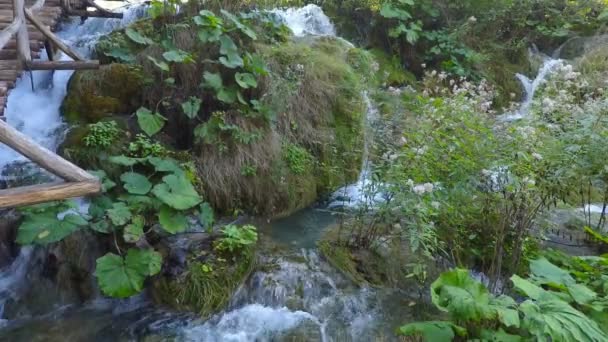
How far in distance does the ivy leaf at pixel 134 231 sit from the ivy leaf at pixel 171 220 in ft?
0.56

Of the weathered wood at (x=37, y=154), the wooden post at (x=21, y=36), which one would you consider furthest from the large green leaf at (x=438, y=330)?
the wooden post at (x=21, y=36)

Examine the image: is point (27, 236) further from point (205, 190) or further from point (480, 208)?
point (480, 208)

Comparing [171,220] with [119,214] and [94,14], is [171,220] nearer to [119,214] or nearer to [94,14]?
[119,214]

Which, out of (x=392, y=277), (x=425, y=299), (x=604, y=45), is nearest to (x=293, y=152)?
(x=392, y=277)

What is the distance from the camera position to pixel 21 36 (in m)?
4.72

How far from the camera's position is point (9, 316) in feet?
12.8

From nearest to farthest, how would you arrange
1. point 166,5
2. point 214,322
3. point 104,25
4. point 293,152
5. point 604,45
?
point 214,322
point 293,152
point 166,5
point 104,25
point 604,45

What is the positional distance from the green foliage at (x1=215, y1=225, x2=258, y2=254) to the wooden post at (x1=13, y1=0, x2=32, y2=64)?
287 centimetres

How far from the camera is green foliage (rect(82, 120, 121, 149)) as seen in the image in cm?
480

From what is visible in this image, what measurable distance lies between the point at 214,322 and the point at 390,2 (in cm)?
689

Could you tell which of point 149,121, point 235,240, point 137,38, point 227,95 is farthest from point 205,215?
point 137,38

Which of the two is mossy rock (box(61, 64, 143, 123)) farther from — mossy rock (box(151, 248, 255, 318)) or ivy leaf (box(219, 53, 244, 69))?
mossy rock (box(151, 248, 255, 318))

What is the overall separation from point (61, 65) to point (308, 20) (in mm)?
4702

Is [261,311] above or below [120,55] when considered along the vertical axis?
below
